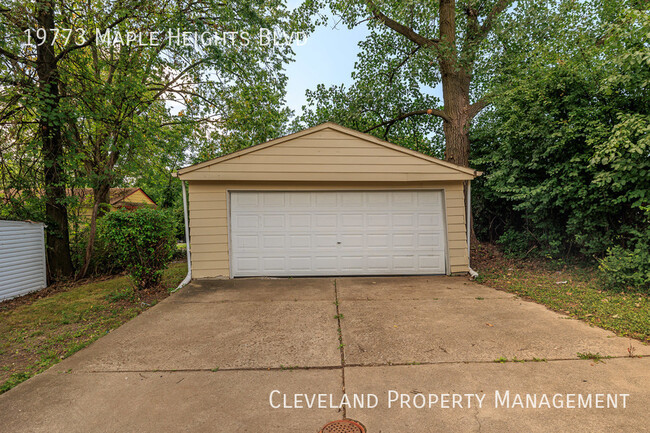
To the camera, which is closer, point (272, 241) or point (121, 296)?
point (121, 296)

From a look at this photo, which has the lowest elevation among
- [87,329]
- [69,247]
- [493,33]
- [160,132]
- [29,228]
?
[87,329]

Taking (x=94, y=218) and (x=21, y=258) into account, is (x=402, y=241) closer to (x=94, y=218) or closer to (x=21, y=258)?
(x=94, y=218)

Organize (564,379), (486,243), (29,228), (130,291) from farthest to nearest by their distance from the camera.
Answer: (486,243), (29,228), (130,291), (564,379)

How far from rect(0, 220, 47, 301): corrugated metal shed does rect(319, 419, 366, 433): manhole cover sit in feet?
24.1

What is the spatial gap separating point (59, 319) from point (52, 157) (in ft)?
14.7

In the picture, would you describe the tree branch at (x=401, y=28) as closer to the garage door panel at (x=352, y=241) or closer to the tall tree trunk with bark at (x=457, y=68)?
the tall tree trunk with bark at (x=457, y=68)

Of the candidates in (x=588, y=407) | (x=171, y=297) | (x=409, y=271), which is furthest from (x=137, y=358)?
(x=409, y=271)

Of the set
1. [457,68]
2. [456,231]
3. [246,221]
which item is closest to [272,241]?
[246,221]

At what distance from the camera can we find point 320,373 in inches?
105

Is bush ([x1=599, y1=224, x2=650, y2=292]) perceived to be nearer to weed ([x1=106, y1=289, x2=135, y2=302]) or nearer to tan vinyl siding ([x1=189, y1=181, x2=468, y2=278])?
tan vinyl siding ([x1=189, y1=181, x2=468, y2=278])

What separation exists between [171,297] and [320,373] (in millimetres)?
3672

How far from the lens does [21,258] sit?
629cm

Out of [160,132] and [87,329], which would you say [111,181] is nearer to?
[160,132]

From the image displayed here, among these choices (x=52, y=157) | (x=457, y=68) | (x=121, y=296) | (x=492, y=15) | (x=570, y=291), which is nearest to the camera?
(x=570, y=291)
